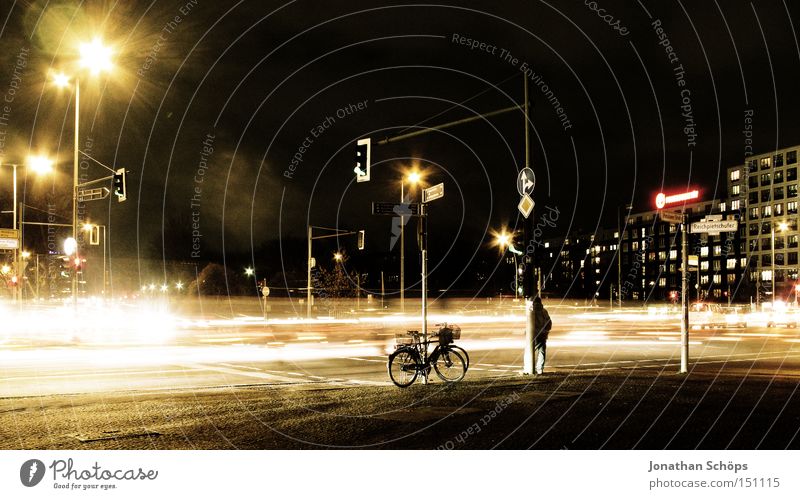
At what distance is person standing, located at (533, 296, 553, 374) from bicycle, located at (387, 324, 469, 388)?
65.6 inches

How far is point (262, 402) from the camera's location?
11320 millimetres

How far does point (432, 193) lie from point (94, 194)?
15.8m

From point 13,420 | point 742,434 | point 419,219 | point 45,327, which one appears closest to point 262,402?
point 13,420

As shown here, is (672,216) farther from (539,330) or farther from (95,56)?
(95,56)

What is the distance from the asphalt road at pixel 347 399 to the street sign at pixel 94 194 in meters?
5.71

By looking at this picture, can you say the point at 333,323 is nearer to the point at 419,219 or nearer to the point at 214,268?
the point at 419,219

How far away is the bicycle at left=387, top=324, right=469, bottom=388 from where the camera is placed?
1384cm

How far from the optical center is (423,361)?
14.2m

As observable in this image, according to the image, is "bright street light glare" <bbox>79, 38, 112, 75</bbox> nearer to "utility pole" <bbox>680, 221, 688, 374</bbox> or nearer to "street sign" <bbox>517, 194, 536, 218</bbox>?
"street sign" <bbox>517, 194, 536, 218</bbox>

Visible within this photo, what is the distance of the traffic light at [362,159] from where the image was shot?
17141 millimetres

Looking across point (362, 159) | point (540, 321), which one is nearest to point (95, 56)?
point (362, 159)

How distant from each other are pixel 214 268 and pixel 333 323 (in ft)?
132

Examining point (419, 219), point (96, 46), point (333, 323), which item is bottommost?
point (333, 323)
